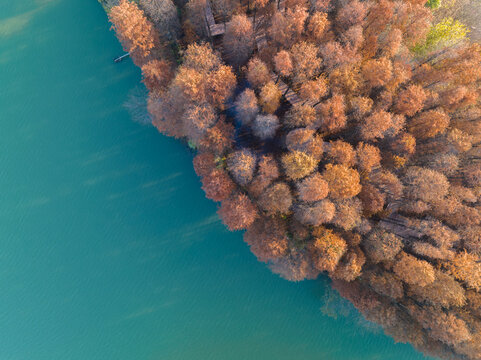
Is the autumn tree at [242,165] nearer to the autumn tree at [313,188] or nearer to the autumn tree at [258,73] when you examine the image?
the autumn tree at [313,188]

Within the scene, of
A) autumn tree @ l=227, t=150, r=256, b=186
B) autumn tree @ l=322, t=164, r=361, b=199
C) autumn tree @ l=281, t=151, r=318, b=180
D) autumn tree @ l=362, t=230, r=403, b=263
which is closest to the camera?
autumn tree @ l=322, t=164, r=361, b=199

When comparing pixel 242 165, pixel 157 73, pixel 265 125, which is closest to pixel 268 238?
pixel 242 165

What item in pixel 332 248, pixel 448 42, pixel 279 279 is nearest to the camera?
pixel 332 248

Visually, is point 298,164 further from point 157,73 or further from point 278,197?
point 157,73

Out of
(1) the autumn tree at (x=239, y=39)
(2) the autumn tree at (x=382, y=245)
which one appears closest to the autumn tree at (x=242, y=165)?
(1) the autumn tree at (x=239, y=39)

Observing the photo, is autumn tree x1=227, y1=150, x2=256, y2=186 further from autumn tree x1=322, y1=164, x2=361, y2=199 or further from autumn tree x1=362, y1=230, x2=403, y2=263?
autumn tree x1=362, y1=230, x2=403, y2=263

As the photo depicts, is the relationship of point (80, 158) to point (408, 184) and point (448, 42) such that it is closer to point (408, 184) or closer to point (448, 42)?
point (408, 184)

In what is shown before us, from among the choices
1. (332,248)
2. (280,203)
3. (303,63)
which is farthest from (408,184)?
(303,63)

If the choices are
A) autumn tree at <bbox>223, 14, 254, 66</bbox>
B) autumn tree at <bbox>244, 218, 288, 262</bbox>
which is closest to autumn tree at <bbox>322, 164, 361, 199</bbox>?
autumn tree at <bbox>244, 218, 288, 262</bbox>

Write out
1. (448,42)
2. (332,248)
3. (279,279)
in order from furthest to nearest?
(279,279), (448,42), (332,248)
